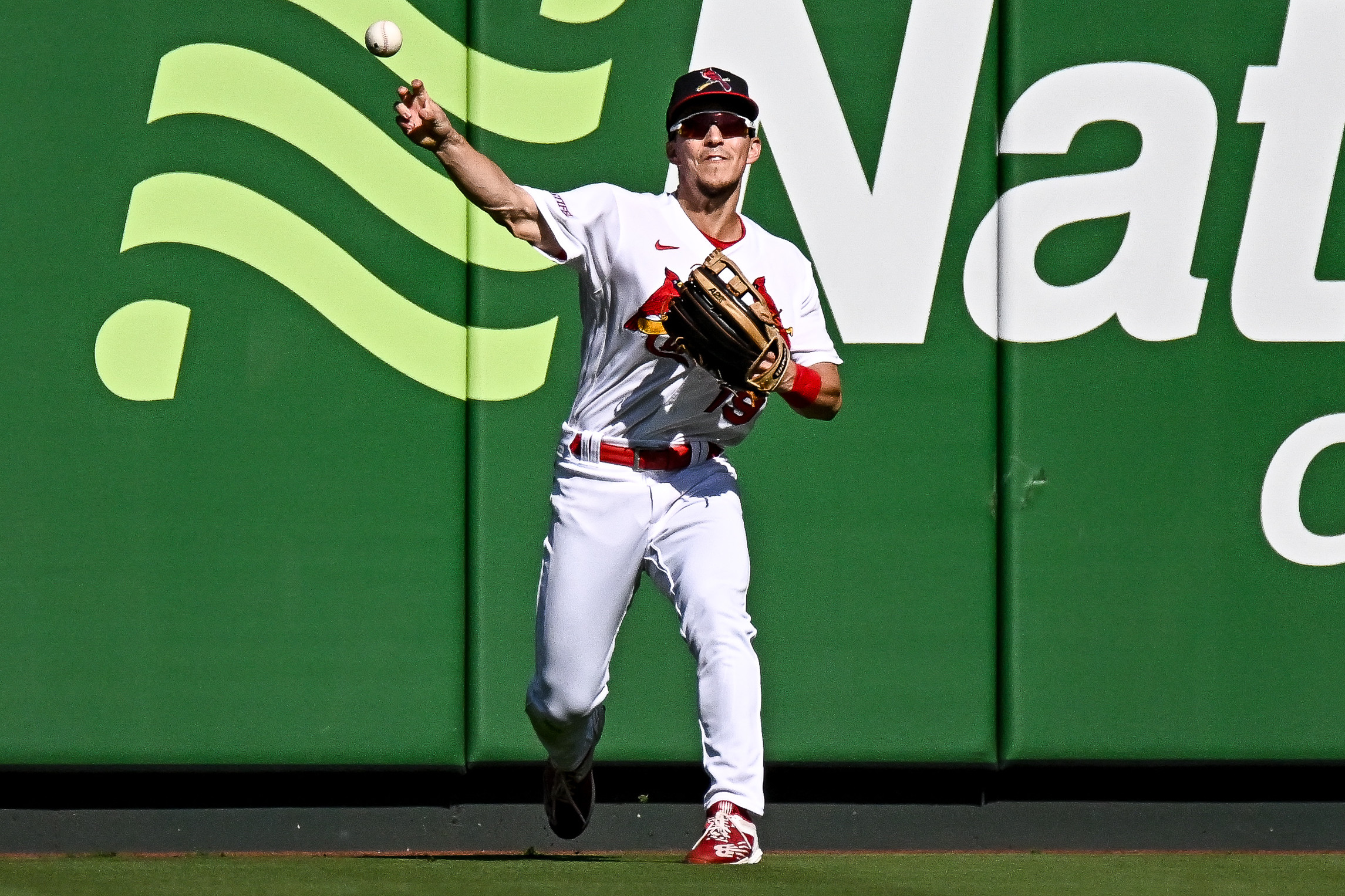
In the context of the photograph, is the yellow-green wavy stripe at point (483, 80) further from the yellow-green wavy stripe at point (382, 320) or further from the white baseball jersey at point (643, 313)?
the white baseball jersey at point (643, 313)

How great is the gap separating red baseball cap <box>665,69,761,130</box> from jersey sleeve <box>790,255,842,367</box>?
400 millimetres

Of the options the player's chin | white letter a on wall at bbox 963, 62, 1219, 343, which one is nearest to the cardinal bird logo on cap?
the player's chin

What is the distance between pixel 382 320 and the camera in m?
4.70

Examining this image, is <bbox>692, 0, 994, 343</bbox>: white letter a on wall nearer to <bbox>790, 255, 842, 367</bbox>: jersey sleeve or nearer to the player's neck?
<bbox>790, 255, 842, 367</bbox>: jersey sleeve

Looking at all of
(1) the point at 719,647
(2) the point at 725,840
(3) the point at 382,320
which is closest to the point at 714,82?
(1) the point at 719,647

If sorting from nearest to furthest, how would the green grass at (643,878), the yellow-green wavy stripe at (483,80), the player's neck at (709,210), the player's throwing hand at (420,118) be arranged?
1. the green grass at (643,878)
2. the player's throwing hand at (420,118)
3. the player's neck at (709,210)
4. the yellow-green wavy stripe at (483,80)

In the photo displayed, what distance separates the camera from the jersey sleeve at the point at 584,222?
138 inches

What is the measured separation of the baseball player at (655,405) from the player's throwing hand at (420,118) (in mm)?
187

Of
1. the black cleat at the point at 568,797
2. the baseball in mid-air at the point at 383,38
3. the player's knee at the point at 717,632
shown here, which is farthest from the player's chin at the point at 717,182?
the black cleat at the point at 568,797

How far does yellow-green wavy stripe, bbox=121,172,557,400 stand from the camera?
4695 mm

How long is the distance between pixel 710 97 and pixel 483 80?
133cm

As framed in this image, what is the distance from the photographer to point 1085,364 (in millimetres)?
4773

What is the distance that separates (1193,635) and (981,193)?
1.48m

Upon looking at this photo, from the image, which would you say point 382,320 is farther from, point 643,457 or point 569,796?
point 569,796
